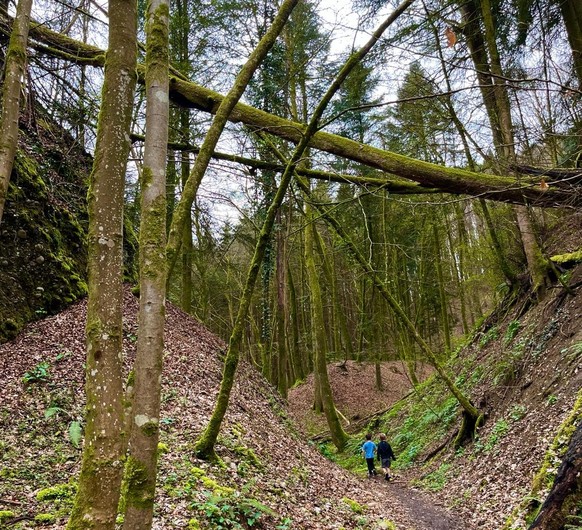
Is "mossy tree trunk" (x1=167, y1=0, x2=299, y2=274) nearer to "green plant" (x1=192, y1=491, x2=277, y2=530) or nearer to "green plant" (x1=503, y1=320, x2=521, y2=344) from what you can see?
"green plant" (x1=192, y1=491, x2=277, y2=530)

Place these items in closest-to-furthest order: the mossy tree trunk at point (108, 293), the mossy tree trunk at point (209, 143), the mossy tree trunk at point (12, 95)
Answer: the mossy tree trunk at point (108, 293), the mossy tree trunk at point (209, 143), the mossy tree trunk at point (12, 95)

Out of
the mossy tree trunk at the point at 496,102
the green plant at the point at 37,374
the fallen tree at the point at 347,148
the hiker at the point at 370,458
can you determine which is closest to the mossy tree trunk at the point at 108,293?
the fallen tree at the point at 347,148

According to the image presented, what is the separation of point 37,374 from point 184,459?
251 centimetres

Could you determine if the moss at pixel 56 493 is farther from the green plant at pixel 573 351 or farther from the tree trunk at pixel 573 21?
the tree trunk at pixel 573 21

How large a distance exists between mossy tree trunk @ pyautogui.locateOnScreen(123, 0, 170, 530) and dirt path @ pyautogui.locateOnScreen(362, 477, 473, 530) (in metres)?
5.39

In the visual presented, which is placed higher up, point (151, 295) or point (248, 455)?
point (151, 295)

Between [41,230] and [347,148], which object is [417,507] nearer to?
[347,148]

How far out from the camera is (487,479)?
22.6 ft

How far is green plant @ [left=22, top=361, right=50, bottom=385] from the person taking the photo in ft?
18.8

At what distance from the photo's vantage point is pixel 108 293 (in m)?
2.32

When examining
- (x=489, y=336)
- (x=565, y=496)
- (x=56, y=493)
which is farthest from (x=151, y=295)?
(x=489, y=336)

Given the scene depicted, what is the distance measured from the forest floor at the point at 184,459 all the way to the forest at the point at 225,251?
0.12ft

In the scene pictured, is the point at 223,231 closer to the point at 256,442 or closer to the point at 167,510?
the point at 256,442

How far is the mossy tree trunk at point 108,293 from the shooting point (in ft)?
6.99
